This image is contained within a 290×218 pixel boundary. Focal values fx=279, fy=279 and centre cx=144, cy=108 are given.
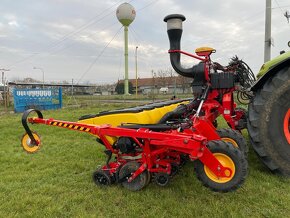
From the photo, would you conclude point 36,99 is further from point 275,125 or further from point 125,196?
point 275,125

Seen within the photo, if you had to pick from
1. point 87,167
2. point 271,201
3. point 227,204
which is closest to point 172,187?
point 227,204

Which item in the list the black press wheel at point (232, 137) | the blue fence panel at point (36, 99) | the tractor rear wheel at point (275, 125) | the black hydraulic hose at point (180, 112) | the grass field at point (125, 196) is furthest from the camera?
the blue fence panel at point (36, 99)

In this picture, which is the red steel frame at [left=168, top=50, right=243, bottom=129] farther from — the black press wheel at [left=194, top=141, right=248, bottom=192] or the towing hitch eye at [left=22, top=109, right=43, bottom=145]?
the towing hitch eye at [left=22, top=109, right=43, bottom=145]

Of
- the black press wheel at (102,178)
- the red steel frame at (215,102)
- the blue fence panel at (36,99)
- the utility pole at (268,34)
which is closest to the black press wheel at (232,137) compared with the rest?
the red steel frame at (215,102)

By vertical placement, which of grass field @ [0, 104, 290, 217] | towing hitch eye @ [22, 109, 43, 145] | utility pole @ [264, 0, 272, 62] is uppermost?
utility pole @ [264, 0, 272, 62]

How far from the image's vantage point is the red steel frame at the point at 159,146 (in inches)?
109

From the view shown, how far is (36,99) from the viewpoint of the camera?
16672 mm

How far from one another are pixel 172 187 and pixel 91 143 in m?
3.19

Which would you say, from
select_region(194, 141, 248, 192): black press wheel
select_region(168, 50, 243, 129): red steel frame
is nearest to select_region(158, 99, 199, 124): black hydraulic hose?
select_region(168, 50, 243, 129): red steel frame

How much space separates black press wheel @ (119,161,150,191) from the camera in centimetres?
328

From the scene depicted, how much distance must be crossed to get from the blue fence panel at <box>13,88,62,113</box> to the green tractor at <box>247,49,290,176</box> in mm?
14999

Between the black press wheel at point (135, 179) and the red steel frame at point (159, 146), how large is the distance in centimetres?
5

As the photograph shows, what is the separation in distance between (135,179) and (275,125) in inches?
68.2

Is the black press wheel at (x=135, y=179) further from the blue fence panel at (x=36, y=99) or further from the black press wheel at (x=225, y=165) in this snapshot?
the blue fence panel at (x=36, y=99)
